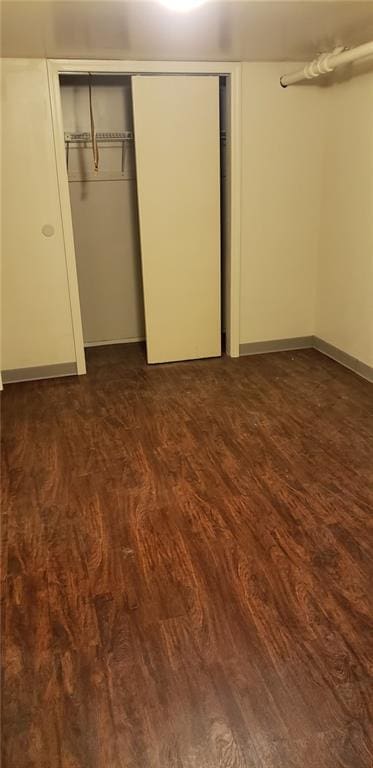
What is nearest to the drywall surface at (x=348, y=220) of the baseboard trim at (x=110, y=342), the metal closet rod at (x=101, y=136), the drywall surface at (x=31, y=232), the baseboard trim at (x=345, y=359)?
the baseboard trim at (x=345, y=359)

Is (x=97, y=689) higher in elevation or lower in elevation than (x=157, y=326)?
lower

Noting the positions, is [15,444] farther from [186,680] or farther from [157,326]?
[186,680]

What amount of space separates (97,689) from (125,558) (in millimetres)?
607

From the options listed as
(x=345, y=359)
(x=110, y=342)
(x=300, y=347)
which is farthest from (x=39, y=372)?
(x=345, y=359)

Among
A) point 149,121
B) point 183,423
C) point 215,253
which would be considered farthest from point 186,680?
point 149,121

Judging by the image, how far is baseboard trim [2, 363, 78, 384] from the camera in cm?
415

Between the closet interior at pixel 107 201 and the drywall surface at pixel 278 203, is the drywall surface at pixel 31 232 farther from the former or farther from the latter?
the drywall surface at pixel 278 203

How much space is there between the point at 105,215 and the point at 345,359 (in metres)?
2.37

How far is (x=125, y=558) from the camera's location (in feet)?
7.30

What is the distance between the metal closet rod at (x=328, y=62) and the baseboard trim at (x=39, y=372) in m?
2.63

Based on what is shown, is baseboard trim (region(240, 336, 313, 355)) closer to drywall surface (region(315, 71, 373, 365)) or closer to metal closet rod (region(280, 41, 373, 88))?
drywall surface (region(315, 71, 373, 365))

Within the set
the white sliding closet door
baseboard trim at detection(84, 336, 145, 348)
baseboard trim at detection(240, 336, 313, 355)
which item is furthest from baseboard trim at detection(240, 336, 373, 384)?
baseboard trim at detection(84, 336, 145, 348)

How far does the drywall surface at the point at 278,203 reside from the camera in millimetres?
3987

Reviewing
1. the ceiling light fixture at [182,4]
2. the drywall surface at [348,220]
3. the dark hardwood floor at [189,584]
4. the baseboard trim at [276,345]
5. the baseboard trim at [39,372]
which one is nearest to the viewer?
the dark hardwood floor at [189,584]
